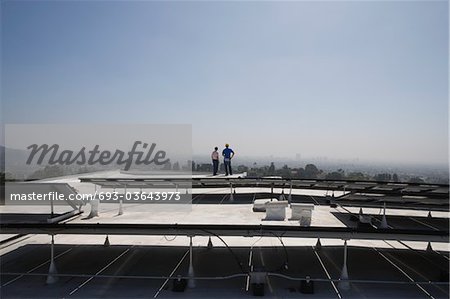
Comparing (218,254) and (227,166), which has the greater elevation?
(227,166)

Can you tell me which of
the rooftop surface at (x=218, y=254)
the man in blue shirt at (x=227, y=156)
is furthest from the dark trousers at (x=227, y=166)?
the rooftop surface at (x=218, y=254)

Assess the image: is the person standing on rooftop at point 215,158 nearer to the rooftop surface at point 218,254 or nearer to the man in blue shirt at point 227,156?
the man in blue shirt at point 227,156

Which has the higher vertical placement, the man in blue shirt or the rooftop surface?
the man in blue shirt

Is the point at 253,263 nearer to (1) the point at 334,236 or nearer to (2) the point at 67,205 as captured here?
(1) the point at 334,236

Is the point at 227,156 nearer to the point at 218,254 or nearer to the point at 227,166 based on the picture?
the point at 227,166

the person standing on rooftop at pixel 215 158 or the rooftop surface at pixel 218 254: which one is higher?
the person standing on rooftop at pixel 215 158

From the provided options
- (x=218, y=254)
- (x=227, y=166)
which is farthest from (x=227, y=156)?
(x=218, y=254)

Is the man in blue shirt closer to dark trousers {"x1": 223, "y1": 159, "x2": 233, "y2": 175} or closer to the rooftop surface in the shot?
dark trousers {"x1": 223, "y1": 159, "x2": 233, "y2": 175}

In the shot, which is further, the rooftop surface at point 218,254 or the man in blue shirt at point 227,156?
the man in blue shirt at point 227,156

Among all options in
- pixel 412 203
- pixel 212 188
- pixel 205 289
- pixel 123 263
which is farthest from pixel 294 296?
pixel 212 188

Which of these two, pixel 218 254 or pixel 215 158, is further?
pixel 215 158

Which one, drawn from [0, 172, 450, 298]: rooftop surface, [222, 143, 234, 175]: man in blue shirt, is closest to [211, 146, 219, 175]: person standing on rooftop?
[222, 143, 234, 175]: man in blue shirt

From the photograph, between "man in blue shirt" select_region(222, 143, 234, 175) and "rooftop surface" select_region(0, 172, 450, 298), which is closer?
"rooftop surface" select_region(0, 172, 450, 298)

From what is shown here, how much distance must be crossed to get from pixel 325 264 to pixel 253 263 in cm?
243
